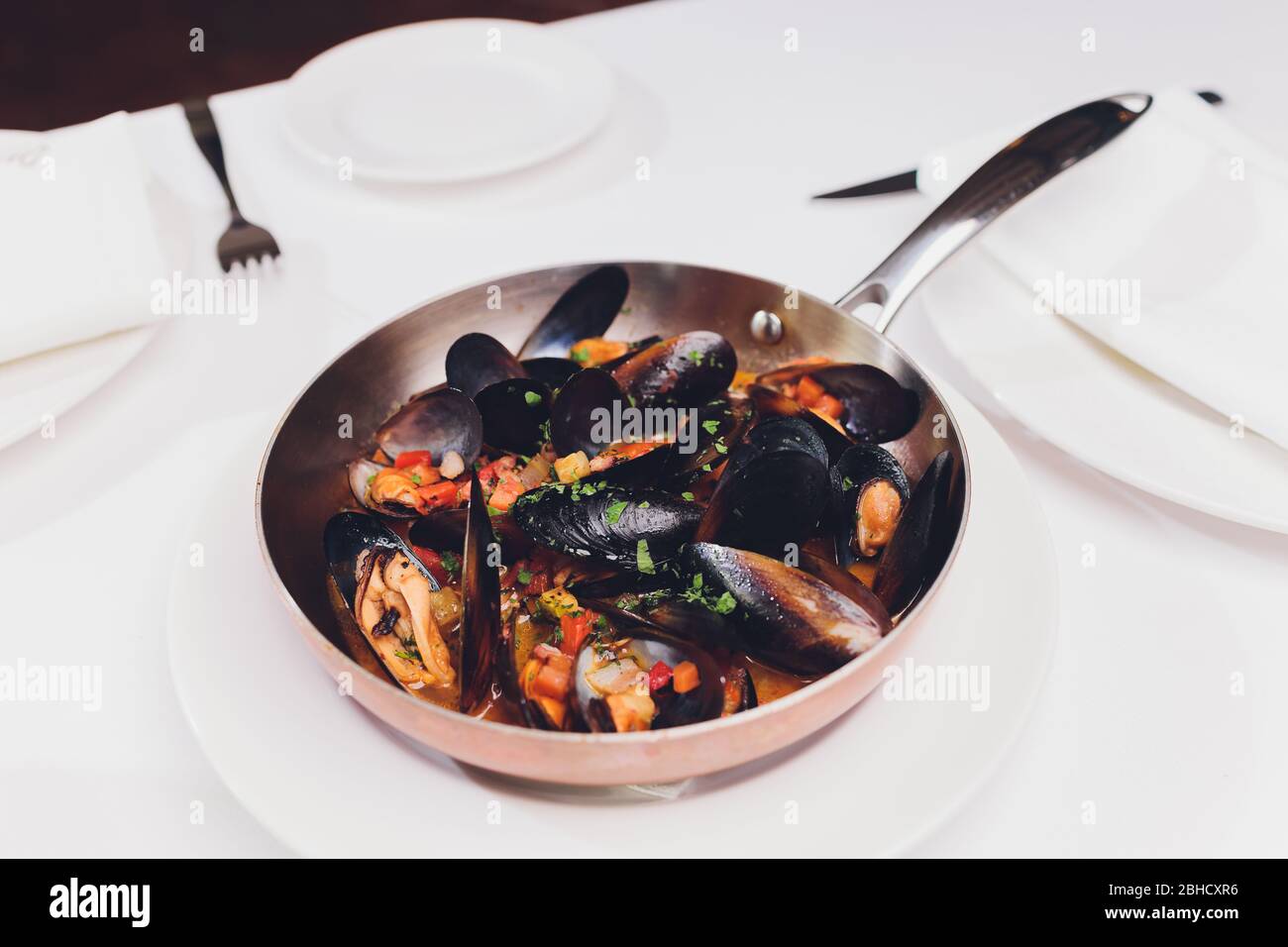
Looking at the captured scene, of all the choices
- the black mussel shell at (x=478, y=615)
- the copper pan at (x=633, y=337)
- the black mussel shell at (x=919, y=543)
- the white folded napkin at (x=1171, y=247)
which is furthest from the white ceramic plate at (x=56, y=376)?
the white folded napkin at (x=1171, y=247)

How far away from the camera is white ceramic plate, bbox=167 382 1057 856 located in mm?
891

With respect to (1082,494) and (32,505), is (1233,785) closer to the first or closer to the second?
(1082,494)

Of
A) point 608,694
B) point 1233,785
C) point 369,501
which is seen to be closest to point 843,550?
point 608,694

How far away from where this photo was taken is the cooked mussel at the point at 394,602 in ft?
3.36

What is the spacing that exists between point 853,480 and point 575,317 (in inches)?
17.5

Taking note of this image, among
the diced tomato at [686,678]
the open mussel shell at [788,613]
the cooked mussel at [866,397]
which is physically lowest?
the diced tomato at [686,678]

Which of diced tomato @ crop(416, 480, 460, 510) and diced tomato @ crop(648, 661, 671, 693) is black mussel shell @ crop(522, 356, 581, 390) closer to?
diced tomato @ crop(416, 480, 460, 510)

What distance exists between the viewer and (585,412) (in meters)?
1.21

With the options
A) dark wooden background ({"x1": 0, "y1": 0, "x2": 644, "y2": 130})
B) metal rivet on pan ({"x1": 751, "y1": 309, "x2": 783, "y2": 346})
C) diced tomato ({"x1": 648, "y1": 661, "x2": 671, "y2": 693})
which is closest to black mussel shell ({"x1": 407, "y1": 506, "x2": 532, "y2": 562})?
diced tomato ({"x1": 648, "y1": 661, "x2": 671, "y2": 693})

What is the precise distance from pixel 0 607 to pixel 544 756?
0.80 metres

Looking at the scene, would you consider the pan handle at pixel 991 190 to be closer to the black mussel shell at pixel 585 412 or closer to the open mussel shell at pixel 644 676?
the black mussel shell at pixel 585 412

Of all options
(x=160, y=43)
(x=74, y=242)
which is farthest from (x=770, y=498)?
(x=160, y=43)

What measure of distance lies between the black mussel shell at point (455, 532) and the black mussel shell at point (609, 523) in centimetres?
3
